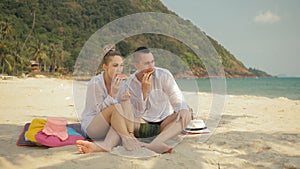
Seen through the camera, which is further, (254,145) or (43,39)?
(43,39)

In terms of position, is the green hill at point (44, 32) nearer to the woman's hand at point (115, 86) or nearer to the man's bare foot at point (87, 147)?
the woman's hand at point (115, 86)

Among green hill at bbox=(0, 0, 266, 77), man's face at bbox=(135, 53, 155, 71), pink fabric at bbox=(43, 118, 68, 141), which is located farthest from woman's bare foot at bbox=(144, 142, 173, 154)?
green hill at bbox=(0, 0, 266, 77)

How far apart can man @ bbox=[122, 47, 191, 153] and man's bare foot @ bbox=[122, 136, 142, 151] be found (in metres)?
0.11

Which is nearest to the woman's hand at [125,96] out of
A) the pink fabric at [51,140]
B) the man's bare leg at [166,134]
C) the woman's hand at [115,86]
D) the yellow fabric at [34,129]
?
the woman's hand at [115,86]

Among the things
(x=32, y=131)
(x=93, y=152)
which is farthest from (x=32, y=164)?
(x=32, y=131)

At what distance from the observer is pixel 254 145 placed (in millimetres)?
3432

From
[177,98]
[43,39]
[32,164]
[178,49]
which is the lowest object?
[32,164]

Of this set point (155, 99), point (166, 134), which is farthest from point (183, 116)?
point (155, 99)

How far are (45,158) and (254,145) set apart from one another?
2.41 m

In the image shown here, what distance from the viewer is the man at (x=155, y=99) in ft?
10.3

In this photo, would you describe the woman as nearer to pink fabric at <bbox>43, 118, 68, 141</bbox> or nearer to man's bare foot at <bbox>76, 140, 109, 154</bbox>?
man's bare foot at <bbox>76, 140, 109, 154</bbox>

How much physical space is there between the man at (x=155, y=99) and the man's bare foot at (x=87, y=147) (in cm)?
50

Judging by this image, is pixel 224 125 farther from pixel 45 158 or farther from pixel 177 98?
pixel 45 158

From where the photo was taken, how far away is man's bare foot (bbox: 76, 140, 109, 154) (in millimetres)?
2896
